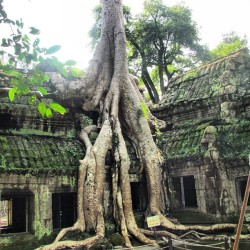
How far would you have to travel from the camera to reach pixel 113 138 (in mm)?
9281

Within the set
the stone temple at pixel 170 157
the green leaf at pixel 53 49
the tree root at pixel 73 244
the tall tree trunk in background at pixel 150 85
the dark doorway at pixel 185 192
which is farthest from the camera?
the tall tree trunk in background at pixel 150 85

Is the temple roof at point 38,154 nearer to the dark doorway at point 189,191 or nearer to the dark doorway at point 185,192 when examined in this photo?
the dark doorway at point 185,192

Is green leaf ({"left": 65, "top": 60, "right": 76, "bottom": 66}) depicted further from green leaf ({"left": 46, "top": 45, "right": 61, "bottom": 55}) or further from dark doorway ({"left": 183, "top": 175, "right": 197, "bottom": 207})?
dark doorway ({"left": 183, "top": 175, "right": 197, "bottom": 207})

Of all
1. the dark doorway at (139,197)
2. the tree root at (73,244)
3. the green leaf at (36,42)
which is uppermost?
the green leaf at (36,42)

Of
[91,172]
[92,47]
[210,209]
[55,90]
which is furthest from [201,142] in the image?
[92,47]

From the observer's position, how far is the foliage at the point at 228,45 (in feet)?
81.2

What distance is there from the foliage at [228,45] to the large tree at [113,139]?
15408 millimetres

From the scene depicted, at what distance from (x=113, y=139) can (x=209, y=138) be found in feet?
8.59

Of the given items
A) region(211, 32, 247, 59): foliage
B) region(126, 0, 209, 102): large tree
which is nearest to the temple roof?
region(126, 0, 209, 102): large tree

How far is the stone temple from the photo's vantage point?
316 inches

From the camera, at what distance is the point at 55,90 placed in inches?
387

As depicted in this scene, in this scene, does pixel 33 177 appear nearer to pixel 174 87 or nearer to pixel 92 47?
pixel 174 87

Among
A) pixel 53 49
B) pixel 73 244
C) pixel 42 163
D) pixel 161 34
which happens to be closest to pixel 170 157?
pixel 42 163

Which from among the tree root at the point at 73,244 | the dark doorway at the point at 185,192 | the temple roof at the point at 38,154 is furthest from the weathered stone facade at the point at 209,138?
the tree root at the point at 73,244
